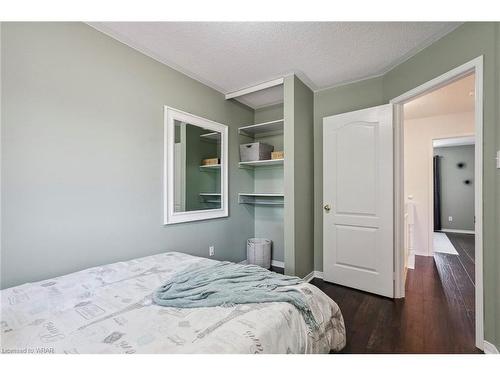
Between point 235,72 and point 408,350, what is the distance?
2845 millimetres

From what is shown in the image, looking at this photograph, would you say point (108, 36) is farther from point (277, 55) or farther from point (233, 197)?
point (233, 197)

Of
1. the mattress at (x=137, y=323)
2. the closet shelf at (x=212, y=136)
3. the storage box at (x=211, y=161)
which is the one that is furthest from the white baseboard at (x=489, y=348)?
the closet shelf at (x=212, y=136)

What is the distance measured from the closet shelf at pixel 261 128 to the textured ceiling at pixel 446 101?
5.56ft

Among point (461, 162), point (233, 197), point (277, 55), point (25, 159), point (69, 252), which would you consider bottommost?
point (69, 252)

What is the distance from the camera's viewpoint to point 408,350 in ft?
5.03

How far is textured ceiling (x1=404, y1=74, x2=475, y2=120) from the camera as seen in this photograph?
2.72 metres

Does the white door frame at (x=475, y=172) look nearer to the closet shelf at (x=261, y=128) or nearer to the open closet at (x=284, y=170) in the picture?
the open closet at (x=284, y=170)

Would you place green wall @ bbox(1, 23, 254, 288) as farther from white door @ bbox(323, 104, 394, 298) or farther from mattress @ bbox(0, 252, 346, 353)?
white door @ bbox(323, 104, 394, 298)

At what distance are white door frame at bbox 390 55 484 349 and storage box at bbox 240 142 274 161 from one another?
4.88ft

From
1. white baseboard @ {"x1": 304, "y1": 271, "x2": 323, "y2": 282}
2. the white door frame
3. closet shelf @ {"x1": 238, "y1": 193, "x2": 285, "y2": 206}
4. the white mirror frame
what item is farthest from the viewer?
closet shelf @ {"x1": 238, "y1": 193, "x2": 285, "y2": 206}

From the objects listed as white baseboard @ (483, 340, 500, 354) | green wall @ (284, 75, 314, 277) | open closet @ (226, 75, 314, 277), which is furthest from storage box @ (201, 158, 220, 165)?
white baseboard @ (483, 340, 500, 354)

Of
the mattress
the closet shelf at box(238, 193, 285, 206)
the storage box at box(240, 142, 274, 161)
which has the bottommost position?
the mattress

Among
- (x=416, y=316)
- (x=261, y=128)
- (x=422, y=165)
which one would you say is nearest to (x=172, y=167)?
(x=261, y=128)
